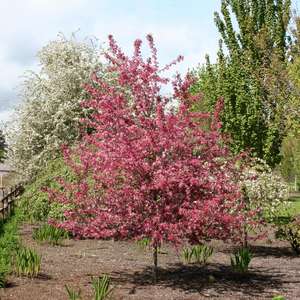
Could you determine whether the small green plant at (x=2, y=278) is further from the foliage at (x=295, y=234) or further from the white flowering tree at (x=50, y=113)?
the white flowering tree at (x=50, y=113)

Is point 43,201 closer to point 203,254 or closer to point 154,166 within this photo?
point 203,254

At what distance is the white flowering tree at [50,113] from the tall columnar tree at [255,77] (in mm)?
4704

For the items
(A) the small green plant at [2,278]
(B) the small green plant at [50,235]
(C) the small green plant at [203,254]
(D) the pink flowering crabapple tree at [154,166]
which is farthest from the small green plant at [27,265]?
(B) the small green plant at [50,235]

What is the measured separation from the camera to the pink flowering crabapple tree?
8.42 m

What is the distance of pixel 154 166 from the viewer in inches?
336

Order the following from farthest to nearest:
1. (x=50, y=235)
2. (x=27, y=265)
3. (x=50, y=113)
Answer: (x=50, y=113) → (x=50, y=235) → (x=27, y=265)

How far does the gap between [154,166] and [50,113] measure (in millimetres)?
11822

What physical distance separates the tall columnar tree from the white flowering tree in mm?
4704

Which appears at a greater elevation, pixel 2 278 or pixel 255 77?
pixel 255 77

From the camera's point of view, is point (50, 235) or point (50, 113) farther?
point (50, 113)

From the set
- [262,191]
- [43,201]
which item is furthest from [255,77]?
[43,201]

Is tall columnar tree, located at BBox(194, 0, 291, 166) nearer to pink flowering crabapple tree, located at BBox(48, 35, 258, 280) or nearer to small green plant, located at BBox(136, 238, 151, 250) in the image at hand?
small green plant, located at BBox(136, 238, 151, 250)

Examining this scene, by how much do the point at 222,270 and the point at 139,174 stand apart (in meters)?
3.29

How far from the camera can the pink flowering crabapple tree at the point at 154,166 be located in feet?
27.6
